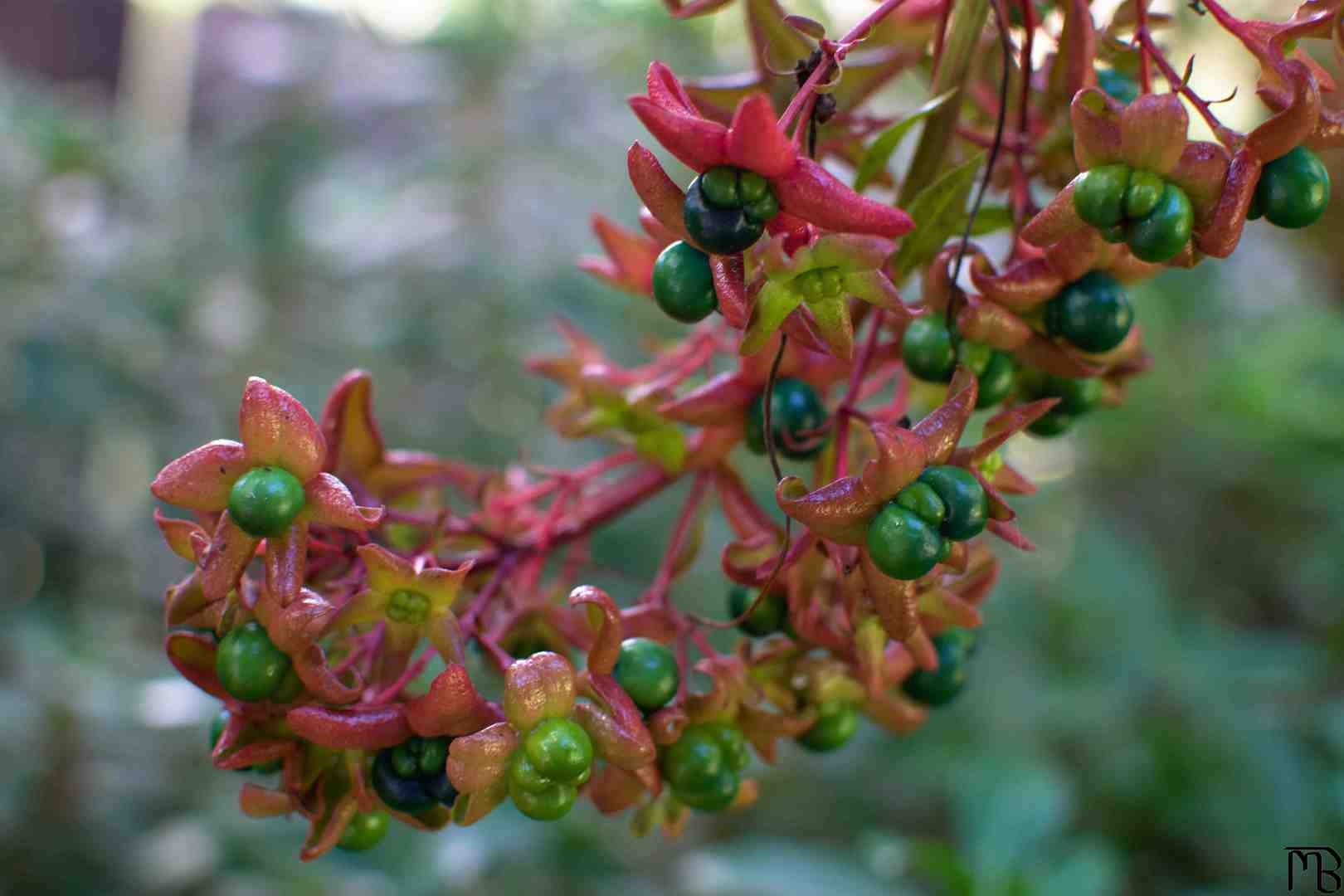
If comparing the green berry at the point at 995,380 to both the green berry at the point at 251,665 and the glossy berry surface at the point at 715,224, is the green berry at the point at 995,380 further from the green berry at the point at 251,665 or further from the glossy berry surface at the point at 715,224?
the green berry at the point at 251,665

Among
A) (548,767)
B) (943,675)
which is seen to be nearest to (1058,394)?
(943,675)

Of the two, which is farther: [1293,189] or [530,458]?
[530,458]

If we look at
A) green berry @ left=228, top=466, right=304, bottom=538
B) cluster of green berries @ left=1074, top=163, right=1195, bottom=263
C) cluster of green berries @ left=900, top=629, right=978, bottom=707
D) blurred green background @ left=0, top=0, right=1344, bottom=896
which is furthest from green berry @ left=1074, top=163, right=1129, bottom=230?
blurred green background @ left=0, top=0, right=1344, bottom=896

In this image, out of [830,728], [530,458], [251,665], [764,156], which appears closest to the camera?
[764,156]

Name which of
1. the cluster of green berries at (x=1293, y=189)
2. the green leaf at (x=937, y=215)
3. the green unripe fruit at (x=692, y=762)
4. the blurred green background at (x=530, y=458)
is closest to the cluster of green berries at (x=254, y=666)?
the green unripe fruit at (x=692, y=762)

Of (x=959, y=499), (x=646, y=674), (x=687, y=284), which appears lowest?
Result: (x=646, y=674)

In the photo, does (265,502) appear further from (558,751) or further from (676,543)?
(676,543)
